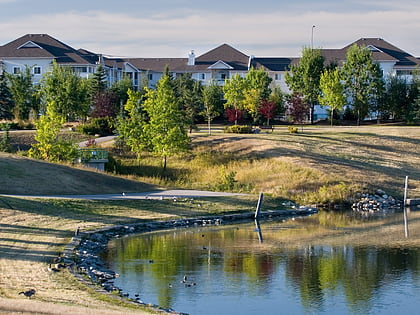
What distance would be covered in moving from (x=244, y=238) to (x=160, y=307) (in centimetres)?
1555

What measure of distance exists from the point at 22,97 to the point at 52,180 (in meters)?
39.8

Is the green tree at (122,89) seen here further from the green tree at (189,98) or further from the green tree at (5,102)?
the green tree at (5,102)

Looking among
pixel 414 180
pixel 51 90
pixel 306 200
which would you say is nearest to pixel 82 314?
pixel 306 200

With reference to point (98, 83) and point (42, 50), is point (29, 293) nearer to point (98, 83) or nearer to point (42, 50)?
point (98, 83)

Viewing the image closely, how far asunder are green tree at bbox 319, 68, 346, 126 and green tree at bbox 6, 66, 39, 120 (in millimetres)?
33255

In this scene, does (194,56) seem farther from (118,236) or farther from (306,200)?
(118,236)

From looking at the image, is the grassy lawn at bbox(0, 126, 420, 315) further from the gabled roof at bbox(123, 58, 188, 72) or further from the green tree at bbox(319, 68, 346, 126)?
the gabled roof at bbox(123, 58, 188, 72)

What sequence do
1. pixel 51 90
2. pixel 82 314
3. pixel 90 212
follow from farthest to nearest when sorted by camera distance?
pixel 51 90
pixel 90 212
pixel 82 314

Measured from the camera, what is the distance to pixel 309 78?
298ft

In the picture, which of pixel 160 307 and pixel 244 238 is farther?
pixel 244 238

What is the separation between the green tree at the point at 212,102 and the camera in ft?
258

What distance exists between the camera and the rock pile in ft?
169

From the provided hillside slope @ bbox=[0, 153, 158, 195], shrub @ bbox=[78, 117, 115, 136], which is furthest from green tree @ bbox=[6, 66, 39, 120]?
hillside slope @ bbox=[0, 153, 158, 195]

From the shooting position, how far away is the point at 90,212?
131 feet
